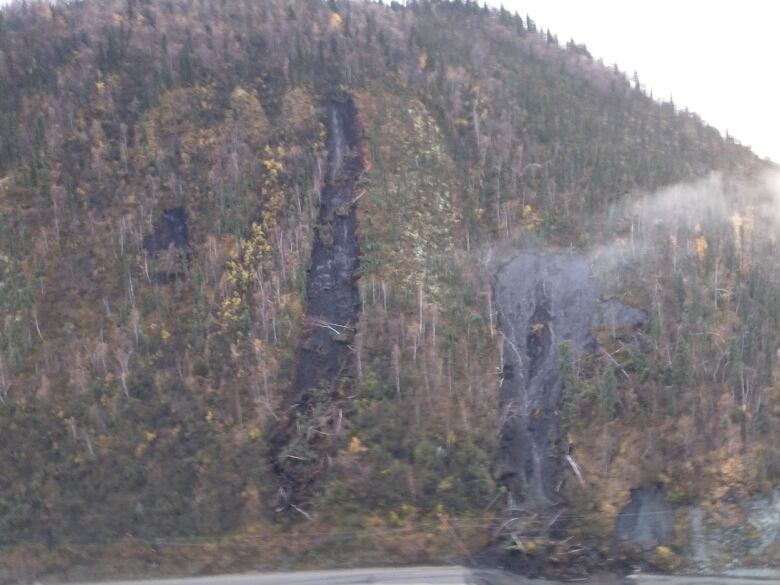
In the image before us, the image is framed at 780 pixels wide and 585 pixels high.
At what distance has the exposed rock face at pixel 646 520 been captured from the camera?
75.5 feet

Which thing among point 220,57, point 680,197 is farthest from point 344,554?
point 220,57

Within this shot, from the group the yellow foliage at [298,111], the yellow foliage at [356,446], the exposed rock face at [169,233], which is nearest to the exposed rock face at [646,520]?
the yellow foliage at [356,446]

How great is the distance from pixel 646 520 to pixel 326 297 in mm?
14579

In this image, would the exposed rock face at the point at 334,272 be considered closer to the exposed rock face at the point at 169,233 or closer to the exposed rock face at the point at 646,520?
the exposed rock face at the point at 169,233

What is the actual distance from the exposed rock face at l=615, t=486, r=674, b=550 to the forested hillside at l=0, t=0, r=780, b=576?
326mm

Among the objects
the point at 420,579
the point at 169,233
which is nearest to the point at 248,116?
the point at 169,233

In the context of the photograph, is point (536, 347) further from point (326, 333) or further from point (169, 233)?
point (169, 233)

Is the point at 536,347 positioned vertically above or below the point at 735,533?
above

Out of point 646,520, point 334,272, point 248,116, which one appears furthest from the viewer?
point 248,116

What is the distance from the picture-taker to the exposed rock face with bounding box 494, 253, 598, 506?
25.7m

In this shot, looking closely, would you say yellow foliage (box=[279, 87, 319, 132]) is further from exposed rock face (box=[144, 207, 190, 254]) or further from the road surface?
the road surface

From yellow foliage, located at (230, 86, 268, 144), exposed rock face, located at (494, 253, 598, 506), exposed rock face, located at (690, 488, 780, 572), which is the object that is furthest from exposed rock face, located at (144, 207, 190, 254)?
exposed rock face, located at (690, 488, 780, 572)

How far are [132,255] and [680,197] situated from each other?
78.1 feet

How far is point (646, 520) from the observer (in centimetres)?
2348
